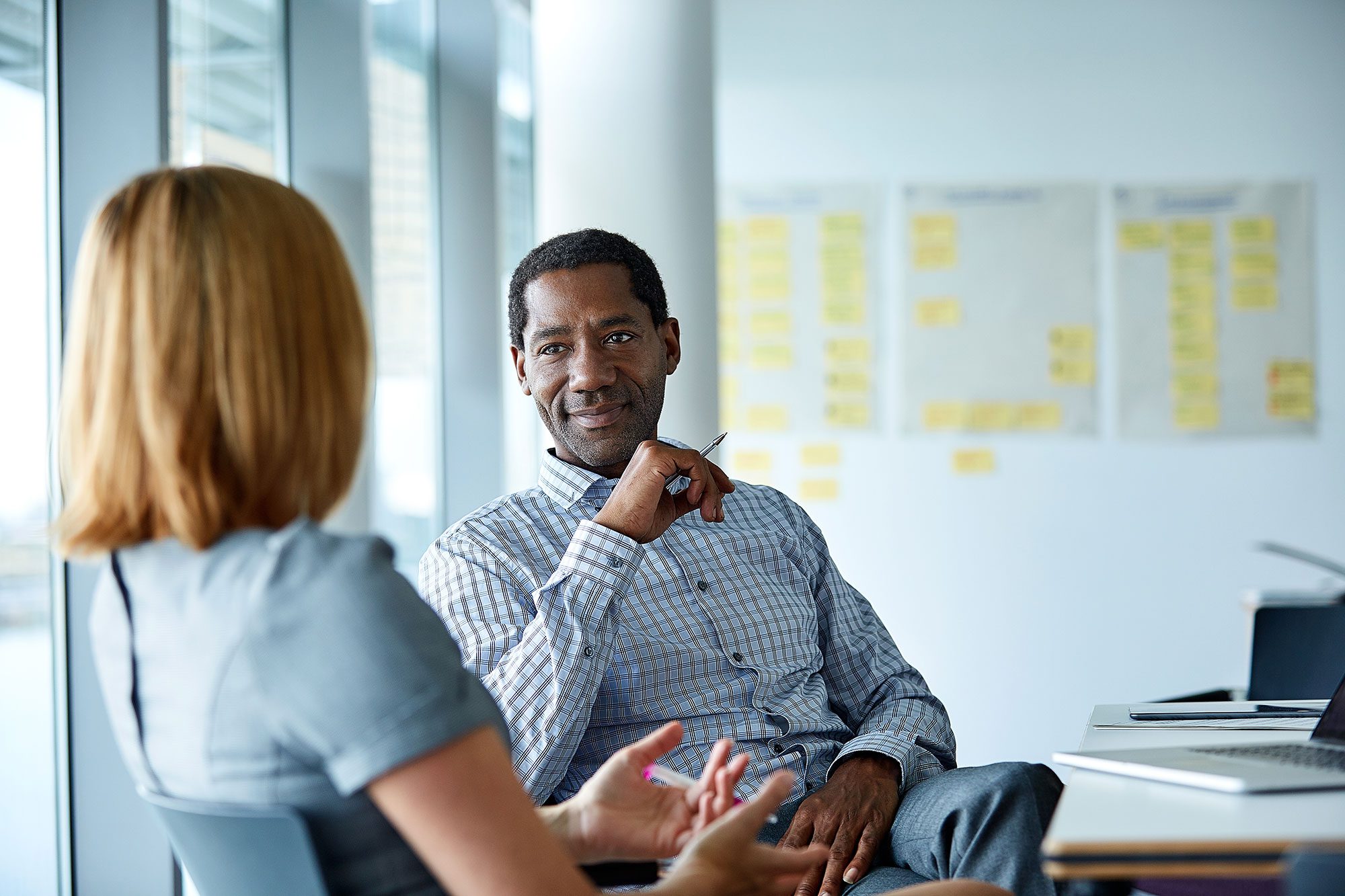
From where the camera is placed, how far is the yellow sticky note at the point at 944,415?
13.0 ft

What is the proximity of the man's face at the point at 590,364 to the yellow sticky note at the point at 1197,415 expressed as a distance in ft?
7.73

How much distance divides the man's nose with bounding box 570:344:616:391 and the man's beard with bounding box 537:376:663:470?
0.02 m

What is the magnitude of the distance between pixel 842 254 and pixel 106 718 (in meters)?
2.66

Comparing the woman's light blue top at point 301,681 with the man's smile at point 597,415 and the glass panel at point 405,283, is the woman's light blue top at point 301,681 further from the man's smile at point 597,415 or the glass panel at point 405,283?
the glass panel at point 405,283

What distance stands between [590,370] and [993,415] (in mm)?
2194

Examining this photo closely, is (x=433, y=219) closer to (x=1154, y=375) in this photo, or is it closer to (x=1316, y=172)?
(x=1154, y=375)

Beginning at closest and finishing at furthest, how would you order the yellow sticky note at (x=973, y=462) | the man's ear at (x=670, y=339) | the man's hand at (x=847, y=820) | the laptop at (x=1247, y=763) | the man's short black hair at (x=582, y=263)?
the laptop at (x=1247, y=763) → the man's hand at (x=847, y=820) → the man's short black hair at (x=582, y=263) → the man's ear at (x=670, y=339) → the yellow sticky note at (x=973, y=462)

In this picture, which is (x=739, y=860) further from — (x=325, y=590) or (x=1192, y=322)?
(x=1192, y=322)

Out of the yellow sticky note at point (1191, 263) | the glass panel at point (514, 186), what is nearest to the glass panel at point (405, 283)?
the glass panel at point (514, 186)

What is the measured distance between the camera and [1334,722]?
1.38 metres

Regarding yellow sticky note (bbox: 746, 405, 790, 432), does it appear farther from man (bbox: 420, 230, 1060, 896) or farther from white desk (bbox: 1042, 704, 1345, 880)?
white desk (bbox: 1042, 704, 1345, 880)

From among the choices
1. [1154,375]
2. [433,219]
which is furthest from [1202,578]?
[433,219]

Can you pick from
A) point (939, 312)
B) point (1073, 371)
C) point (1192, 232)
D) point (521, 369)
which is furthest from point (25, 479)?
point (1192, 232)

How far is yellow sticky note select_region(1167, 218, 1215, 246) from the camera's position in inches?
152
